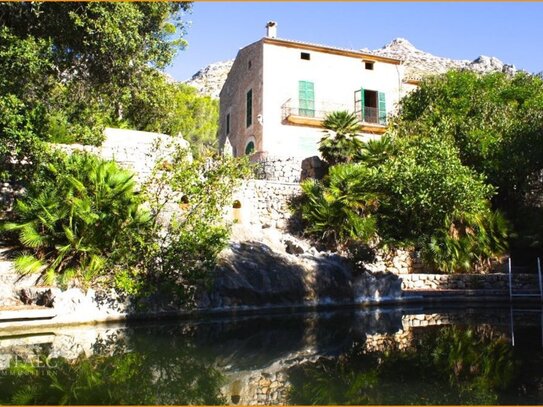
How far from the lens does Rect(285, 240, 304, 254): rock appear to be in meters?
16.0

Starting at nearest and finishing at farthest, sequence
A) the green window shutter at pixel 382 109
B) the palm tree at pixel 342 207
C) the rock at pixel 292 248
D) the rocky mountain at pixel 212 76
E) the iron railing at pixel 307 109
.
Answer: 1. the rock at pixel 292 248
2. the palm tree at pixel 342 207
3. the iron railing at pixel 307 109
4. the green window shutter at pixel 382 109
5. the rocky mountain at pixel 212 76

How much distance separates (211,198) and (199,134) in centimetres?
2865

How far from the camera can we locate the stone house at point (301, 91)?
2623 centimetres

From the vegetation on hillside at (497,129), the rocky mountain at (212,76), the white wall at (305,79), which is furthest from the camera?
the rocky mountain at (212,76)

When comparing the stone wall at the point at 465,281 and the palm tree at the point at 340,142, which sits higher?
the palm tree at the point at 340,142

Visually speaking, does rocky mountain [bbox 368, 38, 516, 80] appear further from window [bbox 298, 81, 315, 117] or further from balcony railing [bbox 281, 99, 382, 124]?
window [bbox 298, 81, 315, 117]

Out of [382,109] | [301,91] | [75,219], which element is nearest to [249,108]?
[301,91]

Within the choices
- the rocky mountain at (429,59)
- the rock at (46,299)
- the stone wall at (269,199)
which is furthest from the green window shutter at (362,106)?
the rocky mountain at (429,59)

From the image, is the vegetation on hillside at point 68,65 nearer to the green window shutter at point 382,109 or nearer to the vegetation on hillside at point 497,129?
the vegetation on hillside at point 497,129

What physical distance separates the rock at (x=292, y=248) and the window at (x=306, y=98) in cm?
1190

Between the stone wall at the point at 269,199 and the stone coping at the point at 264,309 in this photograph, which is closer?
the stone coping at the point at 264,309

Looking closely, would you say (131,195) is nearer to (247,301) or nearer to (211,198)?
(211,198)

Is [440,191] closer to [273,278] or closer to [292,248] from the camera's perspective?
[292,248]

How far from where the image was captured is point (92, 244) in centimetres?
1194
